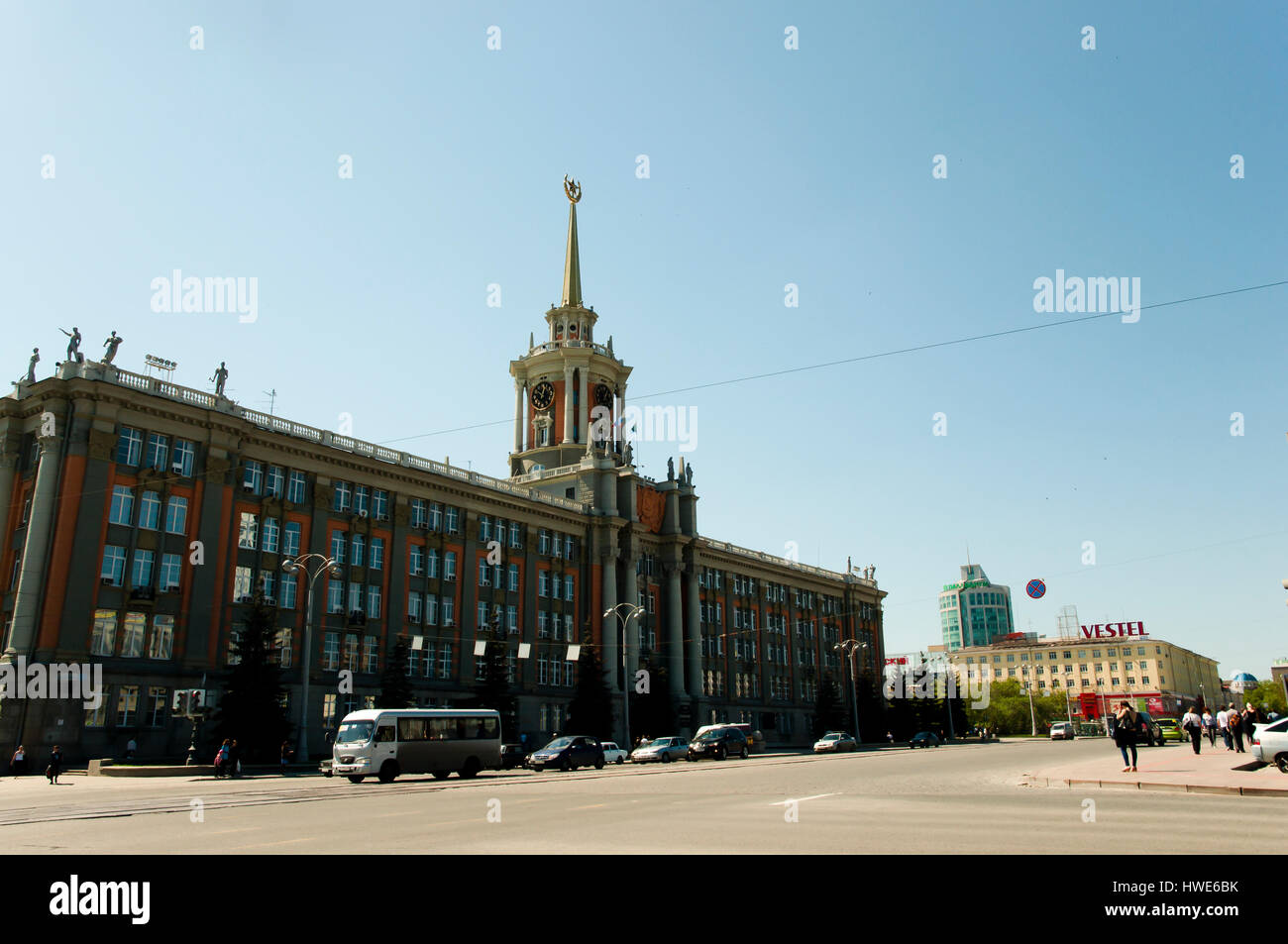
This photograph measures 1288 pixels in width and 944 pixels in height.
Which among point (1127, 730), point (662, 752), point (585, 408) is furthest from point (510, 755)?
point (585, 408)

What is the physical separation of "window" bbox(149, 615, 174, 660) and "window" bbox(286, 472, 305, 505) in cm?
1014

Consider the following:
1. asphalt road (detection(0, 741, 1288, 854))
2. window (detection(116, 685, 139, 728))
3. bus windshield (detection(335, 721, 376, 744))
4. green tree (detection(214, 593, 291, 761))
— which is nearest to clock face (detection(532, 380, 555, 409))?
green tree (detection(214, 593, 291, 761))

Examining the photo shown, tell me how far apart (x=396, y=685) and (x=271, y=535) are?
11051mm

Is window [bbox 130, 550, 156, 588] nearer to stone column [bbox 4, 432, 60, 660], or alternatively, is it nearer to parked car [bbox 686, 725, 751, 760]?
stone column [bbox 4, 432, 60, 660]

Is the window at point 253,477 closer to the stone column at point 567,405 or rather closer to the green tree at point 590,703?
the green tree at point 590,703

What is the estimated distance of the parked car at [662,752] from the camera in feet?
179

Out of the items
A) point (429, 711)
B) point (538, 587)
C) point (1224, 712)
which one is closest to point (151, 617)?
point (429, 711)

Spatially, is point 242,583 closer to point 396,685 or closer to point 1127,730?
point 396,685

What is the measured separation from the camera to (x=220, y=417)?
51656mm

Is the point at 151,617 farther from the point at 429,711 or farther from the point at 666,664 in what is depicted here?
the point at 666,664

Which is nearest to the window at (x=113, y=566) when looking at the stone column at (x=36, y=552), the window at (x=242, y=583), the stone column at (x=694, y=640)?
the stone column at (x=36, y=552)

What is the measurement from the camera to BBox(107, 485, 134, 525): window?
46812mm

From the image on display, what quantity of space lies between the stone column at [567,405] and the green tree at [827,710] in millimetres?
35651

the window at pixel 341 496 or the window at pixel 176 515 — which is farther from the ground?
the window at pixel 341 496
